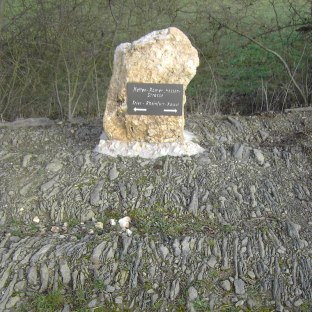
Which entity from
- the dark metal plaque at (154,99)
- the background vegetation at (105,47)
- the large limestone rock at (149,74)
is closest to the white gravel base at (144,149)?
the large limestone rock at (149,74)

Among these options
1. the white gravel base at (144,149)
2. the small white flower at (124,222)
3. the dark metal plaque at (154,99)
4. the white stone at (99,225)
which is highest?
the dark metal plaque at (154,99)

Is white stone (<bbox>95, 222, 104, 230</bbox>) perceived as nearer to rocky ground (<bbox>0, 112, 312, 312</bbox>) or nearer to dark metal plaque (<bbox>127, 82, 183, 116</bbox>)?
rocky ground (<bbox>0, 112, 312, 312</bbox>)

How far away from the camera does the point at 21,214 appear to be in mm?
4074

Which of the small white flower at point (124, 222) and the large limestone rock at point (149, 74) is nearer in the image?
the small white flower at point (124, 222)

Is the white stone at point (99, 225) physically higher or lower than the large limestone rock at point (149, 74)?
lower

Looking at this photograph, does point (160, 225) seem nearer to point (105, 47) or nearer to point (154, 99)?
point (154, 99)

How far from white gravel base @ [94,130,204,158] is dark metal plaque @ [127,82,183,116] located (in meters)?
0.32

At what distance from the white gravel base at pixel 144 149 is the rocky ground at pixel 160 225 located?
0.31ft

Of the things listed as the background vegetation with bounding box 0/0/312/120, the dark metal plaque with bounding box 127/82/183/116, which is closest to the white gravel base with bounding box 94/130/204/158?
the dark metal plaque with bounding box 127/82/183/116

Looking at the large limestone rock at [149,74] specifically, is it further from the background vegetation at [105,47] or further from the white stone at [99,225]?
the background vegetation at [105,47]

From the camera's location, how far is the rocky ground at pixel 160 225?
3.40 meters

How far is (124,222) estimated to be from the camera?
392cm

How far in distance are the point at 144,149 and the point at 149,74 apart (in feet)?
2.39

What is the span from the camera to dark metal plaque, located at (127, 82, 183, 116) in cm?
446
